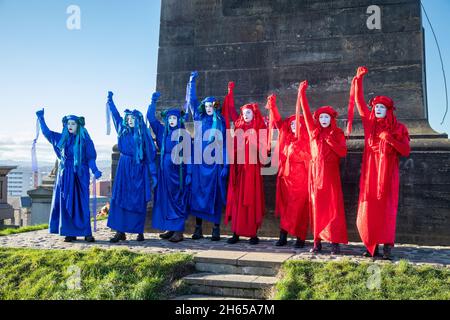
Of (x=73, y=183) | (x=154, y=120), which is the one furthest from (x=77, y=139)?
(x=154, y=120)

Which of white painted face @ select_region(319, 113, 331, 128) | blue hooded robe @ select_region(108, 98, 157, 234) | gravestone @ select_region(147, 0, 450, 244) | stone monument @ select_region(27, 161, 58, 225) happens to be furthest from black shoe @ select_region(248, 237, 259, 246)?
stone monument @ select_region(27, 161, 58, 225)

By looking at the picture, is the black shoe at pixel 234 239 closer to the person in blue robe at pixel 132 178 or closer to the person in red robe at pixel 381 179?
the person in blue robe at pixel 132 178

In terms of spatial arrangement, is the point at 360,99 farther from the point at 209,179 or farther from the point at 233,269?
the point at 233,269

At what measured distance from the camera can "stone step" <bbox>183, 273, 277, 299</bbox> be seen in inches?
193

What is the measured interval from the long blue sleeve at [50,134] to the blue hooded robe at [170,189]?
5.53ft

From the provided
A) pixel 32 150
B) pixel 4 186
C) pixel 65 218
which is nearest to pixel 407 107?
pixel 65 218

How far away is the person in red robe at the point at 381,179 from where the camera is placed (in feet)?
18.1

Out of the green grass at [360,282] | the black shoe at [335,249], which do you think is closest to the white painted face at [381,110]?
the black shoe at [335,249]

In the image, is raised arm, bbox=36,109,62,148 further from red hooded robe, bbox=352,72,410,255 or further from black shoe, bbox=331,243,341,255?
red hooded robe, bbox=352,72,410,255

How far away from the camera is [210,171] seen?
7043 millimetres

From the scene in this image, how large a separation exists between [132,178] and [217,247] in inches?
70.2

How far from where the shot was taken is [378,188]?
5.53 metres

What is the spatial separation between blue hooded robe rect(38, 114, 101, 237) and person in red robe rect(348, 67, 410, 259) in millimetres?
4001

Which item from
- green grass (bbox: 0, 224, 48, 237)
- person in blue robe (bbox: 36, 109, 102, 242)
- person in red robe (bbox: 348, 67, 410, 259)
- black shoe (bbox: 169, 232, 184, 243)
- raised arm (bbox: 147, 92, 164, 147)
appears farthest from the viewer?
green grass (bbox: 0, 224, 48, 237)
